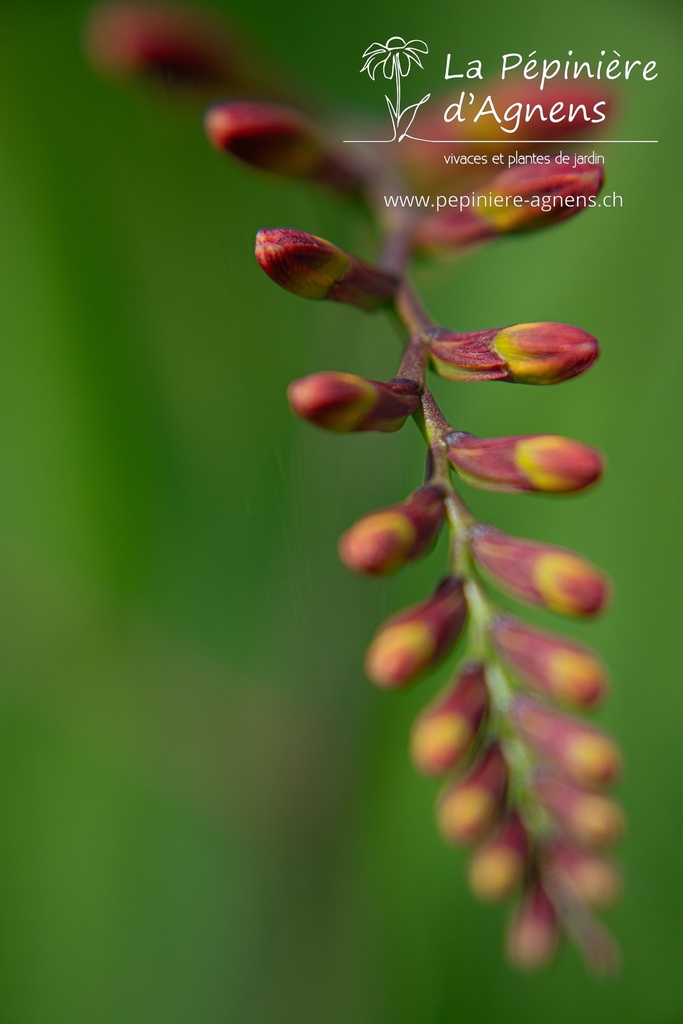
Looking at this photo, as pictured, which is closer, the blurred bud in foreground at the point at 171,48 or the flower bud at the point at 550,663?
the flower bud at the point at 550,663

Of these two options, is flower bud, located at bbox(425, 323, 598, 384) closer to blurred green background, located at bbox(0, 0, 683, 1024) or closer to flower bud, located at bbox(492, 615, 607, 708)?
flower bud, located at bbox(492, 615, 607, 708)

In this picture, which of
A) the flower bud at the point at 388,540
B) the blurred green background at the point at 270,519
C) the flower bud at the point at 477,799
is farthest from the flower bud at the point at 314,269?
the blurred green background at the point at 270,519

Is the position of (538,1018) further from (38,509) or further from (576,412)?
(38,509)

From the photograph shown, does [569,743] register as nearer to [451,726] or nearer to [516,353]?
[451,726]

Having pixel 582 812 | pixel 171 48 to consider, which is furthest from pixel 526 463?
pixel 171 48

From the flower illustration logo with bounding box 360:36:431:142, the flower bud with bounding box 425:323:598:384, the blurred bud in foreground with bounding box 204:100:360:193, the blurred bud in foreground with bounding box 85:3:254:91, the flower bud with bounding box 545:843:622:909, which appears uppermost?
the flower illustration logo with bounding box 360:36:431:142

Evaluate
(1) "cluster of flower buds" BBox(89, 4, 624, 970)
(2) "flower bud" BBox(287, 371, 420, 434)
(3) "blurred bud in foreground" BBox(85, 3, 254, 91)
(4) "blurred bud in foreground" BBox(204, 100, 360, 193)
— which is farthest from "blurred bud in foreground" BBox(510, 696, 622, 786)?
(3) "blurred bud in foreground" BBox(85, 3, 254, 91)

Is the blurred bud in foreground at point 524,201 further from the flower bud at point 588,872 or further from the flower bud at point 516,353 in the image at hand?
the flower bud at point 588,872
